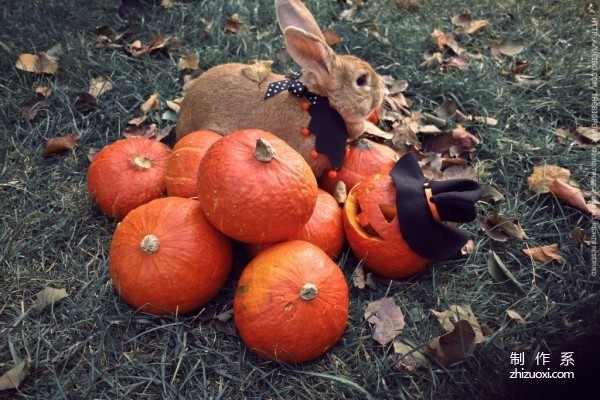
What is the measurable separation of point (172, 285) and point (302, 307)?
0.58 metres

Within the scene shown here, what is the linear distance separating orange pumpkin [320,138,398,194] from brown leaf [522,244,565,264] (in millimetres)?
850

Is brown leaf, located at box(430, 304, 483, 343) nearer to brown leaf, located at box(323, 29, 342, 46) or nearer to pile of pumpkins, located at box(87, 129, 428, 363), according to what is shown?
pile of pumpkins, located at box(87, 129, 428, 363)

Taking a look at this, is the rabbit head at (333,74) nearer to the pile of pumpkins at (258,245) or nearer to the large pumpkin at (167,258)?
the pile of pumpkins at (258,245)

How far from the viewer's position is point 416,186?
7.93 ft

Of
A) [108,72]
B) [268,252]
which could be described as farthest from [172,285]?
[108,72]

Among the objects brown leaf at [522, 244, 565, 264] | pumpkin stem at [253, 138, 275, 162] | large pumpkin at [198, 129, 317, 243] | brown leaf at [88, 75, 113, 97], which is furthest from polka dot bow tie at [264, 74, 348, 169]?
brown leaf at [88, 75, 113, 97]

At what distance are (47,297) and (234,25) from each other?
108 inches

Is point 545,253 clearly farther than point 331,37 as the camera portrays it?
No

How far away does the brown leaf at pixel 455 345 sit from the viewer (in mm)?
2104

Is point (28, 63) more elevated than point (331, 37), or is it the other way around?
point (331, 37)

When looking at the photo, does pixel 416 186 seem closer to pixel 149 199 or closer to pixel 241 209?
pixel 241 209

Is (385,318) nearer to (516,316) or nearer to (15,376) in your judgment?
(516,316)

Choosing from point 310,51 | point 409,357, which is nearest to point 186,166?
point 310,51

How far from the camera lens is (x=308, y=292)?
203cm
